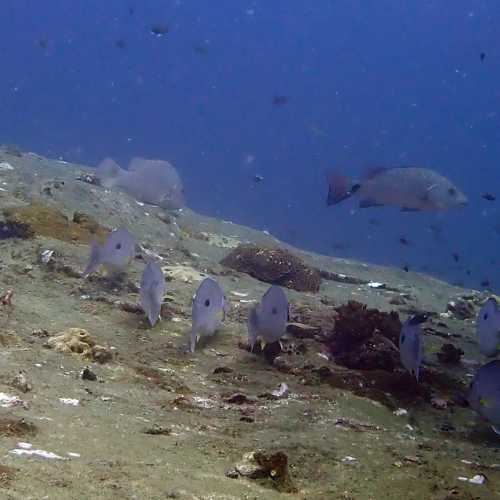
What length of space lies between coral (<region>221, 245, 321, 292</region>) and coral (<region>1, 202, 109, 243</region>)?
3.39 metres

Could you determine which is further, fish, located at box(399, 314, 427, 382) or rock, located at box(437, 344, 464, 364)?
Answer: rock, located at box(437, 344, 464, 364)

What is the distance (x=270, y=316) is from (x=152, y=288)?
1.46m

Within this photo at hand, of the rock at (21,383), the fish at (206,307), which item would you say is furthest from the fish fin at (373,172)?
the rock at (21,383)

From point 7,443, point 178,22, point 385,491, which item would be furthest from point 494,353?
point 178,22

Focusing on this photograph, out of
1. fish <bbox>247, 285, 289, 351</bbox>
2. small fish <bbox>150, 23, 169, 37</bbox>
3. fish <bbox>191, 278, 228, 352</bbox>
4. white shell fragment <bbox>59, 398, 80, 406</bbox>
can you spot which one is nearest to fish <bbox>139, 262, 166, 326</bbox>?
fish <bbox>191, 278, 228, 352</bbox>

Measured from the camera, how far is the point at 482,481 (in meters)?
3.95

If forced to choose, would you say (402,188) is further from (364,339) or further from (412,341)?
(412,341)

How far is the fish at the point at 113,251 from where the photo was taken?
7.24 m

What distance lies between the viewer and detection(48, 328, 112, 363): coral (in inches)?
211

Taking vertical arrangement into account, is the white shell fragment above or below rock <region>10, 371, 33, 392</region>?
below

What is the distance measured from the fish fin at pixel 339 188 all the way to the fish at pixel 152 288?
2377mm

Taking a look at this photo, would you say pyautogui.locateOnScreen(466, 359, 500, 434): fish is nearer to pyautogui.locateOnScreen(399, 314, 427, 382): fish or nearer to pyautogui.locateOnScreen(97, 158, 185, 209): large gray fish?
pyautogui.locateOnScreen(399, 314, 427, 382): fish

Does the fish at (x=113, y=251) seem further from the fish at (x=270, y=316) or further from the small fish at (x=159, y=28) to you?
the small fish at (x=159, y=28)

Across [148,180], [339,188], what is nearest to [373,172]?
[339,188]
